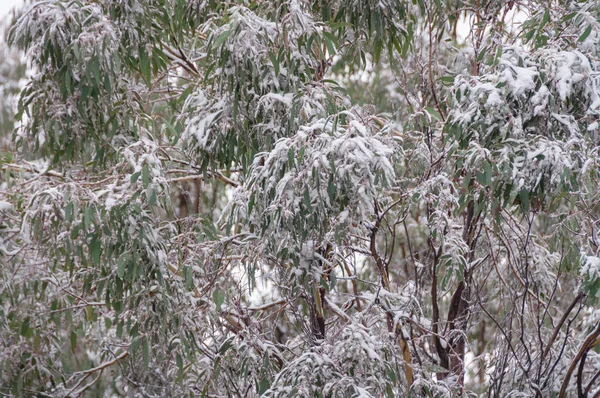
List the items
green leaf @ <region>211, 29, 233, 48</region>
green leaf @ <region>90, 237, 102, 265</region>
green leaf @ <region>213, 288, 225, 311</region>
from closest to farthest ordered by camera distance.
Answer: green leaf @ <region>211, 29, 233, 48</region>, green leaf @ <region>90, 237, 102, 265</region>, green leaf @ <region>213, 288, 225, 311</region>

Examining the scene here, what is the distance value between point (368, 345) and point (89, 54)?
1.84 m

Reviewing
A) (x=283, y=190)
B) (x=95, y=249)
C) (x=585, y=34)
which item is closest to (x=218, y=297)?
(x=95, y=249)

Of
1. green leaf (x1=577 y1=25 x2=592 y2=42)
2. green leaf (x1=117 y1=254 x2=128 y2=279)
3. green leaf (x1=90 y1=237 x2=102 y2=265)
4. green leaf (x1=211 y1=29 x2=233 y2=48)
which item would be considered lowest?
green leaf (x1=117 y1=254 x2=128 y2=279)

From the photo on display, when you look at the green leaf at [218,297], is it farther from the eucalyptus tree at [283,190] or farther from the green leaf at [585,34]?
the green leaf at [585,34]

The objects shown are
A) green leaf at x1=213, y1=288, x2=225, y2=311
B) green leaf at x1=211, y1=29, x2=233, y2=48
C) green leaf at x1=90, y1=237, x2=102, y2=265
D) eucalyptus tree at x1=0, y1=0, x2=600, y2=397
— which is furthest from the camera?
green leaf at x1=213, y1=288, x2=225, y2=311

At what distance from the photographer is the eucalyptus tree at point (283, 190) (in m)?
3.39

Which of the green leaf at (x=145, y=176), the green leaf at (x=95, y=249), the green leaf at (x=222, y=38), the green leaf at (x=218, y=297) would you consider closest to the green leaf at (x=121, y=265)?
the green leaf at (x=95, y=249)

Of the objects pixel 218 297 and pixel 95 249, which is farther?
pixel 218 297

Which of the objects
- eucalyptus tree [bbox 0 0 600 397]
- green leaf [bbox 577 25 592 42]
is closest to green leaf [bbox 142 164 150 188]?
eucalyptus tree [bbox 0 0 600 397]

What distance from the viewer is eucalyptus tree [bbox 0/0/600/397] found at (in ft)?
11.1

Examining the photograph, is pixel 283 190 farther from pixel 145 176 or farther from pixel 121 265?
pixel 121 265

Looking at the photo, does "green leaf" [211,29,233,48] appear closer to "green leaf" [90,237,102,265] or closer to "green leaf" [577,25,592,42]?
"green leaf" [90,237,102,265]

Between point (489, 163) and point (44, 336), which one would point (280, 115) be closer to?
point (489, 163)

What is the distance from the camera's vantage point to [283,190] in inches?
127
